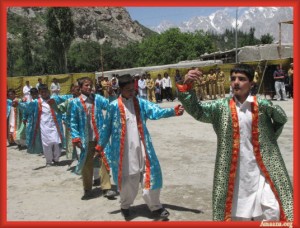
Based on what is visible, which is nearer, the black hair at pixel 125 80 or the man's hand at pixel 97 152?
the black hair at pixel 125 80

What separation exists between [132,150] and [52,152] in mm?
4496

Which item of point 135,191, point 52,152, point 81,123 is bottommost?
point 135,191

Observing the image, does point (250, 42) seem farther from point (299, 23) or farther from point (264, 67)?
point (299, 23)

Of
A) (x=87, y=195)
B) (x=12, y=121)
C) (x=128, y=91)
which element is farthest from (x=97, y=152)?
(x=12, y=121)

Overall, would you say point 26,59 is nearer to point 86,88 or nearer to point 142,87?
point 142,87

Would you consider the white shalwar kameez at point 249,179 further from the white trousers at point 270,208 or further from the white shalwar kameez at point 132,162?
the white shalwar kameez at point 132,162

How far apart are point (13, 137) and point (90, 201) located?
652 centimetres

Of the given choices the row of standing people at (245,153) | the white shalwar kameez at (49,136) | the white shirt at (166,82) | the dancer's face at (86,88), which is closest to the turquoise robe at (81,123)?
the dancer's face at (86,88)

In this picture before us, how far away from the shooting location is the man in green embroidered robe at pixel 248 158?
3727 millimetres

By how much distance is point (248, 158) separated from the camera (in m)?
3.76

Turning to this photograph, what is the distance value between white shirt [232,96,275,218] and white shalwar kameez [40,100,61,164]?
6.12 meters

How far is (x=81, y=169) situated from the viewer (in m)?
6.58

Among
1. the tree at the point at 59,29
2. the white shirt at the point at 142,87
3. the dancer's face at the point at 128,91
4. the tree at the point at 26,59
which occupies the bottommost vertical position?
the dancer's face at the point at 128,91

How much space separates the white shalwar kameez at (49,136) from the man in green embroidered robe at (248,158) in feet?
19.5
